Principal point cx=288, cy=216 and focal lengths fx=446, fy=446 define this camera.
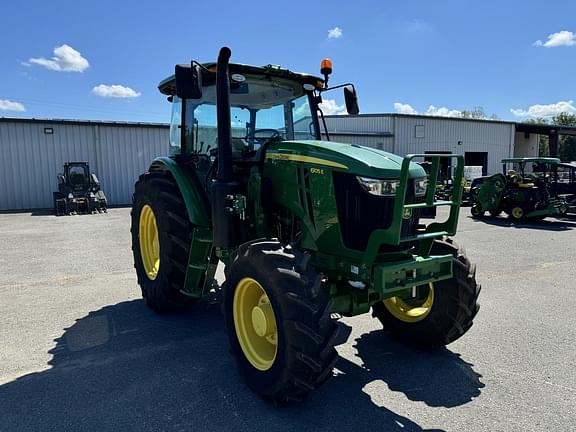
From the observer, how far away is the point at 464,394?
129 inches

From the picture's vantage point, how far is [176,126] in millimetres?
5117

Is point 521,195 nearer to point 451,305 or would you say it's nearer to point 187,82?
point 451,305

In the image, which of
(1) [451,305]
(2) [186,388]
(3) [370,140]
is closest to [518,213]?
(3) [370,140]

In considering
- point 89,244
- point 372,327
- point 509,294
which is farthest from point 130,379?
point 89,244

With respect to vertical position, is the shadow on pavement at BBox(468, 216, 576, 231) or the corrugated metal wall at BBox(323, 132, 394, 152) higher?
the corrugated metal wall at BBox(323, 132, 394, 152)

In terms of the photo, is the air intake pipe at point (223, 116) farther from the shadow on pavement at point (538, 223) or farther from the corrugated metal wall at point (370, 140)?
the corrugated metal wall at point (370, 140)

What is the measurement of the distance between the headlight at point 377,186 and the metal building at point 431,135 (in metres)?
18.4

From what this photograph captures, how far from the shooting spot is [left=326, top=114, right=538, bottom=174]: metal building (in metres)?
23.9

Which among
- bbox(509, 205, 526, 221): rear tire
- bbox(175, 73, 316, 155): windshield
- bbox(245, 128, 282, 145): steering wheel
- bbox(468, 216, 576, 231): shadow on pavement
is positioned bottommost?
bbox(468, 216, 576, 231): shadow on pavement

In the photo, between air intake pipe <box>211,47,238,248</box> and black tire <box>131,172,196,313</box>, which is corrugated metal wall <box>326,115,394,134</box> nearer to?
black tire <box>131,172,196,313</box>

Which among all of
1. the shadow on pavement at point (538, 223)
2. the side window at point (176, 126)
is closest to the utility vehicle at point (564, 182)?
the shadow on pavement at point (538, 223)

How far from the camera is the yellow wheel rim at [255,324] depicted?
10.6ft

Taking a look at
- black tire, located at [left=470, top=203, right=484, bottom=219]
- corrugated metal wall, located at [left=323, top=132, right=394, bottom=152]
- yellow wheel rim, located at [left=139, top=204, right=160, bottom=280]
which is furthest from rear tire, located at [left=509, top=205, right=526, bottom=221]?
yellow wheel rim, located at [left=139, top=204, right=160, bottom=280]

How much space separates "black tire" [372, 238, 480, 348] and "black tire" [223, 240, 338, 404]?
51.5 inches
